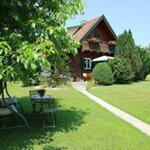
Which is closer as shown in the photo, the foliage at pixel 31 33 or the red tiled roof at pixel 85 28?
the foliage at pixel 31 33

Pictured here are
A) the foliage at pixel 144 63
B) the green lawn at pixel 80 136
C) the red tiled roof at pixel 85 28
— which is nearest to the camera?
the green lawn at pixel 80 136

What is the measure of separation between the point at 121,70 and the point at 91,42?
26.7 ft

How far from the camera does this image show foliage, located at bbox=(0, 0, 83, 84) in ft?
21.8

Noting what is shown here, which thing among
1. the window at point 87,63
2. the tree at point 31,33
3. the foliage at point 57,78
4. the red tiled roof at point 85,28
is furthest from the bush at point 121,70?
the tree at point 31,33

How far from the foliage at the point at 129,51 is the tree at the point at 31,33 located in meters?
21.3

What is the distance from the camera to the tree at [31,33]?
6.64m

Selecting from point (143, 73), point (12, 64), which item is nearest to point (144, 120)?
point (12, 64)

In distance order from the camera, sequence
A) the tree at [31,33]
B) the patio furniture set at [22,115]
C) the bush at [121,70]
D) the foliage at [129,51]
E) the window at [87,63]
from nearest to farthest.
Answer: the tree at [31,33], the patio furniture set at [22,115], the bush at [121,70], the foliage at [129,51], the window at [87,63]

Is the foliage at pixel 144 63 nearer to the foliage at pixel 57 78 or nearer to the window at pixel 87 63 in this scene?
the window at pixel 87 63

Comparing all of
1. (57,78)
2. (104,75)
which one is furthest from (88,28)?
(57,78)

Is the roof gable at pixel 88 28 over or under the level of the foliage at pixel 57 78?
over

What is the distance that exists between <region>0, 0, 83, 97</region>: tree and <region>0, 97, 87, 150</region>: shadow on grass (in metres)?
1.71

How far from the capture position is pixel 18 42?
7426 millimetres

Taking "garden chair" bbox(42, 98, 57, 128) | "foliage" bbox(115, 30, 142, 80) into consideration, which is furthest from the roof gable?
"garden chair" bbox(42, 98, 57, 128)
